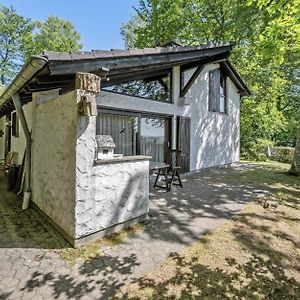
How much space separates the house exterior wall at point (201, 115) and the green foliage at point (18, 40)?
18.7 m

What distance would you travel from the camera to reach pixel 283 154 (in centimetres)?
1850

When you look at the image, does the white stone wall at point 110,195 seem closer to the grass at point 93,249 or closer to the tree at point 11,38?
the grass at point 93,249

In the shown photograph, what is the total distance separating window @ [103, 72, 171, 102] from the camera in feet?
23.8

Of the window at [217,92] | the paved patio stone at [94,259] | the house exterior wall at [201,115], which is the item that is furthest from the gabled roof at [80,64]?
the window at [217,92]

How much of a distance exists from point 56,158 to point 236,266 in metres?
3.50

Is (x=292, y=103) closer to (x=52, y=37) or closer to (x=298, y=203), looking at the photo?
(x=298, y=203)

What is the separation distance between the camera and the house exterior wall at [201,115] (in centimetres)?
760

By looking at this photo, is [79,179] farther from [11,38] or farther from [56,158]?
[11,38]

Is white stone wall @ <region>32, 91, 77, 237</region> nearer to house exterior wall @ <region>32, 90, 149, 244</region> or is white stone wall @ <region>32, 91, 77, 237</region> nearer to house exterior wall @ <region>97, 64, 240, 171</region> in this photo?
house exterior wall @ <region>32, 90, 149, 244</region>

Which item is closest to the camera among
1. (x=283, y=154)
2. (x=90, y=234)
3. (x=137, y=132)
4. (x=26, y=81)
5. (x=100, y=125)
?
(x=90, y=234)

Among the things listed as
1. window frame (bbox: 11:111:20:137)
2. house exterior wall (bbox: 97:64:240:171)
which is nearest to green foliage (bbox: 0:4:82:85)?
window frame (bbox: 11:111:20:137)

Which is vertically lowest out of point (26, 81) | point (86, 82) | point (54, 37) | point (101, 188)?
point (101, 188)

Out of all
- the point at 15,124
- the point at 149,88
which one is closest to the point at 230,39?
the point at 149,88

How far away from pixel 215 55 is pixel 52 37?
23662mm
